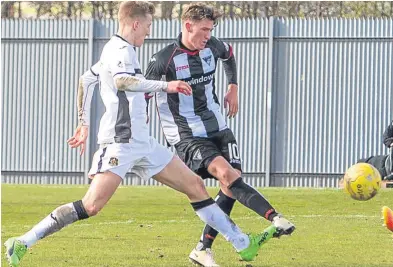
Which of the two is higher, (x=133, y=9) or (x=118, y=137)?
(x=133, y=9)

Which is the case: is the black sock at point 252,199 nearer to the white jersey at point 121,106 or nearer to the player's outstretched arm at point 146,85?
the white jersey at point 121,106

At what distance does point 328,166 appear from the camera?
25016mm

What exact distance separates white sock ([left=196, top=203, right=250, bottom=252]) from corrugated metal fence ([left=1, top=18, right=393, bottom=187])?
628 inches

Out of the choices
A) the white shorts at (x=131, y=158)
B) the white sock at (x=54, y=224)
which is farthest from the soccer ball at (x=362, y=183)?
the white sock at (x=54, y=224)

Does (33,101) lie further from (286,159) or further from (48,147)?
(286,159)

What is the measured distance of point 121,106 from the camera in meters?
8.57

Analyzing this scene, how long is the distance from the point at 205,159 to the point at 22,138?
1776 centimetres

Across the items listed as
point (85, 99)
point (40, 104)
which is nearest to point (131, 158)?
point (85, 99)

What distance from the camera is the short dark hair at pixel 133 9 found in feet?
28.2

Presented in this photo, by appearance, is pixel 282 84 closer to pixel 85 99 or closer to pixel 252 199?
pixel 252 199

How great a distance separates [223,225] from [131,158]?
3.12ft

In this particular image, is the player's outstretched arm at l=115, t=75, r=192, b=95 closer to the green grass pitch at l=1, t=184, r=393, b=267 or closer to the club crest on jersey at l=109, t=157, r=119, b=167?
the club crest on jersey at l=109, t=157, r=119, b=167

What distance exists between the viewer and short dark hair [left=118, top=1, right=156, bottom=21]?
8.59 m

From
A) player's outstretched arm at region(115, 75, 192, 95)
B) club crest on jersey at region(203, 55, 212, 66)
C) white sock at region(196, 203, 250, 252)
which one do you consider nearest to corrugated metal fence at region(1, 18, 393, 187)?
club crest on jersey at region(203, 55, 212, 66)
